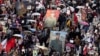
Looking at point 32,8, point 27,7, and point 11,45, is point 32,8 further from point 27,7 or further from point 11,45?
point 11,45

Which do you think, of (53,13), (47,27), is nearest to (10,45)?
(47,27)

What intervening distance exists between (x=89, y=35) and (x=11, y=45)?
3688 millimetres

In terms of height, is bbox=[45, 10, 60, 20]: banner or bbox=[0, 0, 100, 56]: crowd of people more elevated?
bbox=[45, 10, 60, 20]: banner

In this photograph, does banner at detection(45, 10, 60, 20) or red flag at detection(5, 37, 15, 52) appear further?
banner at detection(45, 10, 60, 20)

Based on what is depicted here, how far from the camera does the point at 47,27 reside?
90.1ft

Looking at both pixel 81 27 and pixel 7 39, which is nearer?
pixel 7 39

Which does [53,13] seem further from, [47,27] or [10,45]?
[10,45]

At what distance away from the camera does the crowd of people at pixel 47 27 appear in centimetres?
2517

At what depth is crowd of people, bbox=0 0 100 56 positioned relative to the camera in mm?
25172

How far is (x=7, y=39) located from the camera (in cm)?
2566

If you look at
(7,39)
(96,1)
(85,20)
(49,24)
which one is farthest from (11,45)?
(96,1)

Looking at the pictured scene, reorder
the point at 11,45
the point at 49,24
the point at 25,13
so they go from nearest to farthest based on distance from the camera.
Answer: the point at 11,45
the point at 49,24
the point at 25,13

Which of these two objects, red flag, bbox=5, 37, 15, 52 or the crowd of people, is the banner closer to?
the crowd of people

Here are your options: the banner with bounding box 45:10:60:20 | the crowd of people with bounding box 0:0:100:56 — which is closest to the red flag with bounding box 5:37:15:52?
the crowd of people with bounding box 0:0:100:56
